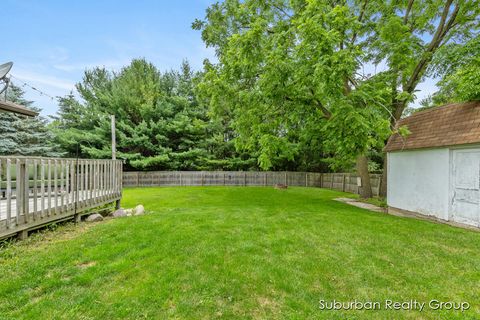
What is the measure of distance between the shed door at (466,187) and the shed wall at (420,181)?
189 mm

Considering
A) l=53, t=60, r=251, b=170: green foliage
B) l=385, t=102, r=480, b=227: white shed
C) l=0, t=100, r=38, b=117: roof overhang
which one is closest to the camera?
l=0, t=100, r=38, b=117: roof overhang

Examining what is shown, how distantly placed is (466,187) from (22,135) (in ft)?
72.2

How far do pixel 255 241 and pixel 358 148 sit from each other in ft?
15.2

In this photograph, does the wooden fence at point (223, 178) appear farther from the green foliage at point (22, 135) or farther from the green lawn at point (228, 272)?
the green lawn at point (228, 272)

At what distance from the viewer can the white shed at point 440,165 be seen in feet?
18.7

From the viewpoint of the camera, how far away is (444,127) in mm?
6539

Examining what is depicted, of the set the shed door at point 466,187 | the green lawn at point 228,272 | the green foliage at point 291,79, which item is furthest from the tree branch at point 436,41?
the green lawn at point 228,272

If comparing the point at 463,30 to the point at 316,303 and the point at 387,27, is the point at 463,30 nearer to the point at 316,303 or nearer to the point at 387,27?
the point at 387,27

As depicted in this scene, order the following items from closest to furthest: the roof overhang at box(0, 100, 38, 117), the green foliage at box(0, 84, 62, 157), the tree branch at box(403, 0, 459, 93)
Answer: the roof overhang at box(0, 100, 38, 117) < the tree branch at box(403, 0, 459, 93) < the green foliage at box(0, 84, 62, 157)

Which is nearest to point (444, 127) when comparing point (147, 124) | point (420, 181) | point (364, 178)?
point (420, 181)

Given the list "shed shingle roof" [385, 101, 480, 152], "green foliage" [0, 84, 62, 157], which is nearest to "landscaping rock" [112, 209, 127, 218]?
"shed shingle roof" [385, 101, 480, 152]

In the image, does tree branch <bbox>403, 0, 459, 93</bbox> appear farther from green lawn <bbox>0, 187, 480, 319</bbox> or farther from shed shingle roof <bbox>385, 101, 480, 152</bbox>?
green lawn <bbox>0, 187, 480, 319</bbox>

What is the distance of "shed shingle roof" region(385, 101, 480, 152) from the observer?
5798 millimetres

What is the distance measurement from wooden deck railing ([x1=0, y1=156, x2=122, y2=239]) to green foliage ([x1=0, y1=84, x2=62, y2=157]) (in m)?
13.2
